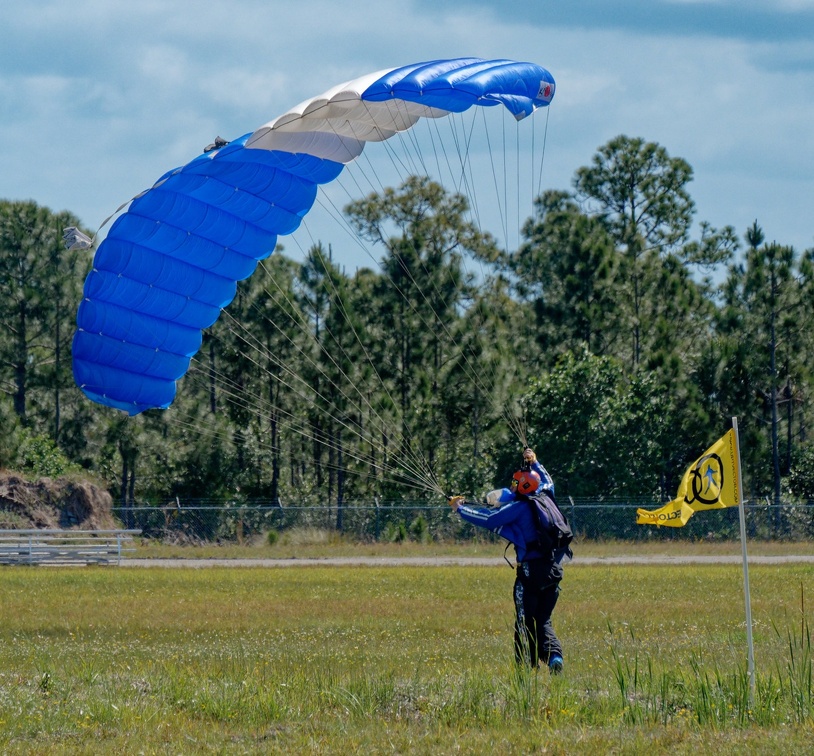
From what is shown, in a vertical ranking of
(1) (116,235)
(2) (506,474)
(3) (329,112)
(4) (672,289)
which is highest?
(4) (672,289)

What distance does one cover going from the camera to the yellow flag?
339 inches

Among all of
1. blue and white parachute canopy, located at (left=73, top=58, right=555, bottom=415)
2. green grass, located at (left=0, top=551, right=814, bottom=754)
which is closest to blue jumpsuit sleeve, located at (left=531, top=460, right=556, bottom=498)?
green grass, located at (left=0, top=551, right=814, bottom=754)

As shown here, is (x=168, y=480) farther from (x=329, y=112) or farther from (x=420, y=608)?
(x=329, y=112)

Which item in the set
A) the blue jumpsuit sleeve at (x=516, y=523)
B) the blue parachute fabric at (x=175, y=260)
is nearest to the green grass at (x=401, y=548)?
the blue parachute fabric at (x=175, y=260)

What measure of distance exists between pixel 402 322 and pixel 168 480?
9369mm

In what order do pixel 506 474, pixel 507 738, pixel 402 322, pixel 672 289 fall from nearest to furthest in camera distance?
pixel 507 738
pixel 506 474
pixel 402 322
pixel 672 289

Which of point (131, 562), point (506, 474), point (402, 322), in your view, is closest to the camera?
point (131, 562)

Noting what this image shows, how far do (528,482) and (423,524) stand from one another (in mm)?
21479

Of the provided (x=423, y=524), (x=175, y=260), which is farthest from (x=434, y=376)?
(x=175, y=260)

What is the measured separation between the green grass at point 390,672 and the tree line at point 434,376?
1482 cm

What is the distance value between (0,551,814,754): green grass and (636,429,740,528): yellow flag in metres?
1.06

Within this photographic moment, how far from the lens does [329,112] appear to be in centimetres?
1187

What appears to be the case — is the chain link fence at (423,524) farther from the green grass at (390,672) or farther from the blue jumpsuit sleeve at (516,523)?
the blue jumpsuit sleeve at (516,523)

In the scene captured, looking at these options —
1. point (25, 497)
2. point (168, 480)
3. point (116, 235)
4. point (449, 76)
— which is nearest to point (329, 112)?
point (449, 76)
